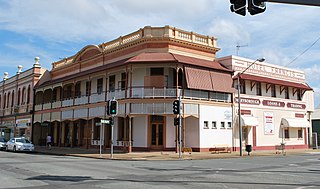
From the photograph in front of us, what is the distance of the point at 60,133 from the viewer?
41156 mm

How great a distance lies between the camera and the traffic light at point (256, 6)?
23.8 ft

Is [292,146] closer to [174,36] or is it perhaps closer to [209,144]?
[209,144]

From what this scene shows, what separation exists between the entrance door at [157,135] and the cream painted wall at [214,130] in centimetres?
346

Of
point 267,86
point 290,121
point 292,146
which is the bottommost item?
point 292,146

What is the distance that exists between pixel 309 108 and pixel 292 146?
250 inches

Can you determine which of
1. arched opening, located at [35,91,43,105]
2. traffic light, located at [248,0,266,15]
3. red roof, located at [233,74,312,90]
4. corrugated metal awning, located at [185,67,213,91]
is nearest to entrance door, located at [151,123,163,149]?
corrugated metal awning, located at [185,67,213,91]

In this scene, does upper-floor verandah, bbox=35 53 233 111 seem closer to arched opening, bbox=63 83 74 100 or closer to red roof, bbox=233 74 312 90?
red roof, bbox=233 74 312 90

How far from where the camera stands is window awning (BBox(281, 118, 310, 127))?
1476 inches

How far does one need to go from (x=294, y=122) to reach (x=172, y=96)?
1760 centimetres

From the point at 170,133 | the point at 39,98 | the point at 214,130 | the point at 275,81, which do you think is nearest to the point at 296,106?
the point at 275,81

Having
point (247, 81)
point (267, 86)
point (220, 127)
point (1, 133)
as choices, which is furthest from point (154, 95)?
point (1, 133)

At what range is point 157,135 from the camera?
29.4 meters

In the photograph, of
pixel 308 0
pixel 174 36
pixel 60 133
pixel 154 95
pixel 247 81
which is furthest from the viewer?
pixel 60 133

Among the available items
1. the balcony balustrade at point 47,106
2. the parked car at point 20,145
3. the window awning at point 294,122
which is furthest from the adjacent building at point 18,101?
the window awning at point 294,122
